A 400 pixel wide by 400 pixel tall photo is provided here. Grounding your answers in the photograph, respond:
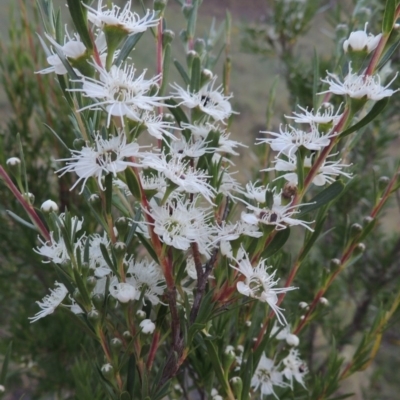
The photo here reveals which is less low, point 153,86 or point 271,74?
point 153,86

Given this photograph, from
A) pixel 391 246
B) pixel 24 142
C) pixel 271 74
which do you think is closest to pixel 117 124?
pixel 24 142

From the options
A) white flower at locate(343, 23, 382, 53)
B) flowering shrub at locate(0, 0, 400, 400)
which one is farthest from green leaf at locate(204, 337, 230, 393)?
white flower at locate(343, 23, 382, 53)

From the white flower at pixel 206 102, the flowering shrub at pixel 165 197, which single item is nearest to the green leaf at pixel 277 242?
the flowering shrub at pixel 165 197

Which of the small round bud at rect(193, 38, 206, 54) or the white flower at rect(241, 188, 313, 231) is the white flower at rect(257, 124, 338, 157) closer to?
the white flower at rect(241, 188, 313, 231)

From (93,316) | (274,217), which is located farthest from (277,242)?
(93,316)

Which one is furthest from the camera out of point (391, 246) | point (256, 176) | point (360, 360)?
point (391, 246)

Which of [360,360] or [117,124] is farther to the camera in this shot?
[360,360]

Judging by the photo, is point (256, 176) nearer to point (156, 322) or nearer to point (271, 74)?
point (156, 322)
